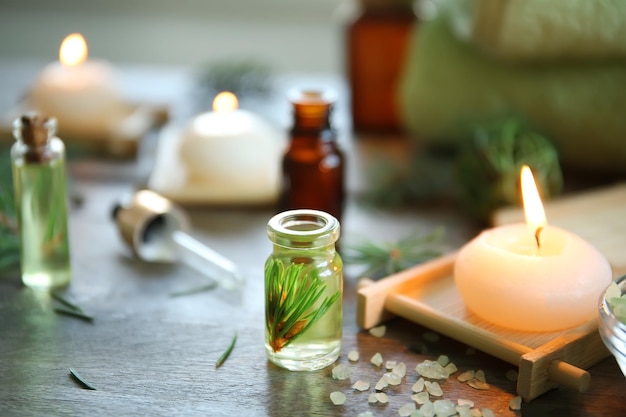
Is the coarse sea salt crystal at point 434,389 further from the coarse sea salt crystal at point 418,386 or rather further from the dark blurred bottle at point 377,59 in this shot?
the dark blurred bottle at point 377,59

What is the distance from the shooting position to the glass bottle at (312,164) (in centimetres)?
85

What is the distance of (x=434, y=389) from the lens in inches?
25.0

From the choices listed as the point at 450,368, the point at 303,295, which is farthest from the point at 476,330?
the point at 303,295

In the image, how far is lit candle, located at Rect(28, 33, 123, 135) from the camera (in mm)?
1099

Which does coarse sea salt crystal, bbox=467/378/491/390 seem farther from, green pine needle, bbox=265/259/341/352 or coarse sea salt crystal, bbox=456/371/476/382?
green pine needle, bbox=265/259/341/352

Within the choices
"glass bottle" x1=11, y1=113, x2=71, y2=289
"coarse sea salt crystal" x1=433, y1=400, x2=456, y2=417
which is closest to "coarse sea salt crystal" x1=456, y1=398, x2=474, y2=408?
"coarse sea salt crystal" x1=433, y1=400, x2=456, y2=417

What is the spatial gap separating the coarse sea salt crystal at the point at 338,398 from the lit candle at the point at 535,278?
14 centimetres

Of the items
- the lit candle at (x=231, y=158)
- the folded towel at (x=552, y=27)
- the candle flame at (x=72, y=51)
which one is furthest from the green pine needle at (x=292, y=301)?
the candle flame at (x=72, y=51)

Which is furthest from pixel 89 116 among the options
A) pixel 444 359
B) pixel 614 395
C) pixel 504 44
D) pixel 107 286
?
pixel 614 395

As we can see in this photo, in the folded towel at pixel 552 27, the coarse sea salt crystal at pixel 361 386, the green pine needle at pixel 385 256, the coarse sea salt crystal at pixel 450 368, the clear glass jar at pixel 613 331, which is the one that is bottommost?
the coarse sea salt crystal at pixel 361 386

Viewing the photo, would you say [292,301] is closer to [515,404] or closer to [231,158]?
[515,404]

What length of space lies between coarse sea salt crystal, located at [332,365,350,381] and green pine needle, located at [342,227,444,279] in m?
0.17

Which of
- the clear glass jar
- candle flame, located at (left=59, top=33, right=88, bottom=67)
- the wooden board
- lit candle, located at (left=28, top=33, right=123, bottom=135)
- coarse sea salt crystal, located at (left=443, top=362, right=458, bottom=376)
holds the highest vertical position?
candle flame, located at (left=59, top=33, right=88, bottom=67)

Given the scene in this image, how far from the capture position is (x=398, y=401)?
62 cm
